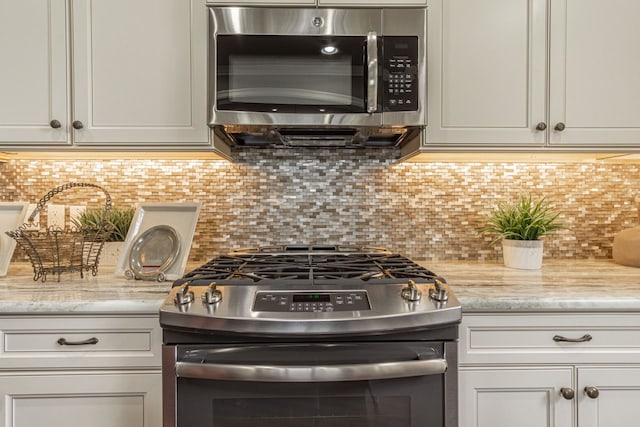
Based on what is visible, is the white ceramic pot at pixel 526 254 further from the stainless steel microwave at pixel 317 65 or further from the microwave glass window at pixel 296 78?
the microwave glass window at pixel 296 78

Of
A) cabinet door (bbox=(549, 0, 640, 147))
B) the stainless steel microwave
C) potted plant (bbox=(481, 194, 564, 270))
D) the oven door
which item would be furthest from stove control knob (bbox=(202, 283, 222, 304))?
cabinet door (bbox=(549, 0, 640, 147))

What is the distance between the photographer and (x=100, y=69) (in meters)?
1.47

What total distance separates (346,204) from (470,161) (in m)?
0.56

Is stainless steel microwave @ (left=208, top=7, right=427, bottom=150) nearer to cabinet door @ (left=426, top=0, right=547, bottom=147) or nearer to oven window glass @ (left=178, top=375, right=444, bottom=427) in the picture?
cabinet door @ (left=426, top=0, right=547, bottom=147)

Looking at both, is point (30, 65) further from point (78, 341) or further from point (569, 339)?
point (569, 339)

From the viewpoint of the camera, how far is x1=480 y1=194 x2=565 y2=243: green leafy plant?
165 centimetres

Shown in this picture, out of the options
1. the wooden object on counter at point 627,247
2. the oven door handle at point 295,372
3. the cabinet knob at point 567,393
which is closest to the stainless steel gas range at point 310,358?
the oven door handle at point 295,372

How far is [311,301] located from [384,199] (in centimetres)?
87

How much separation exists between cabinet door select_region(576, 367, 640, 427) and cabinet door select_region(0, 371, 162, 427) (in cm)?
119

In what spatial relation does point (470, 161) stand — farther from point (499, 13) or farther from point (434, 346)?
point (434, 346)

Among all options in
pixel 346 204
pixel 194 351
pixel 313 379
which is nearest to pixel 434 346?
pixel 313 379

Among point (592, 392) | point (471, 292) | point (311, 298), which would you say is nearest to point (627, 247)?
point (592, 392)

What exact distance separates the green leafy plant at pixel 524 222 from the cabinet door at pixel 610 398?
59 centimetres

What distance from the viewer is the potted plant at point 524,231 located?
163cm
